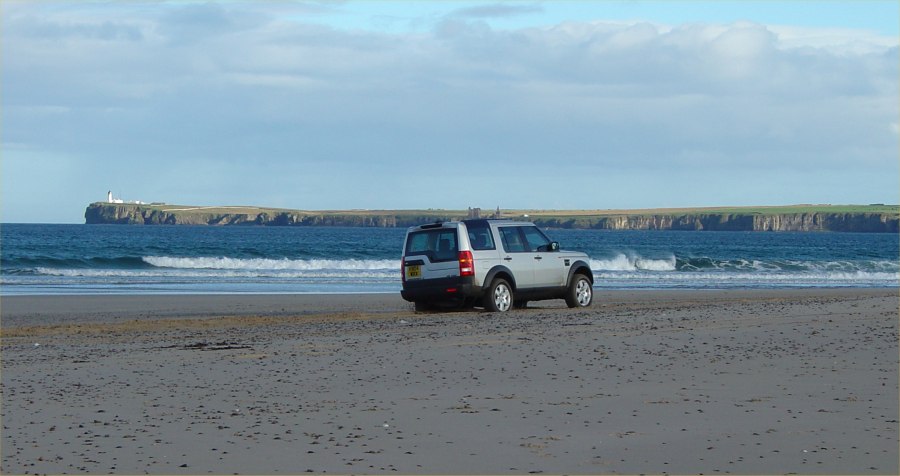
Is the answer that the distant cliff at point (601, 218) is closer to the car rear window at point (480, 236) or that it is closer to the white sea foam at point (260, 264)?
the white sea foam at point (260, 264)

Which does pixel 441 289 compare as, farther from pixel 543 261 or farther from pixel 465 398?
pixel 465 398

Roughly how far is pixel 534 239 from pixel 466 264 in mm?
1796

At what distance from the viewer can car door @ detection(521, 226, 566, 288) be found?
20.0 meters

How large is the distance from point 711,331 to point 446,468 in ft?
26.6

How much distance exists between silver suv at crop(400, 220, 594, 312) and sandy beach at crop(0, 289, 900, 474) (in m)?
3.15

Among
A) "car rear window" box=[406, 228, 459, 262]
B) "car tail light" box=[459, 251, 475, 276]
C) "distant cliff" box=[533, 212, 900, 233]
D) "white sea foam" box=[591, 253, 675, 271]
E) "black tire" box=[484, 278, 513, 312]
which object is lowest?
"white sea foam" box=[591, 253, 675, 271]

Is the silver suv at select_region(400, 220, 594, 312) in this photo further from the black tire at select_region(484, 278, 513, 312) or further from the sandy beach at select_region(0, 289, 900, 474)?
the sandy beach at select_region(0, 289, 900, 474)

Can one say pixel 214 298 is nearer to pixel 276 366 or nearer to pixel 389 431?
pixel 276 366

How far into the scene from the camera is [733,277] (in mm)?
42219

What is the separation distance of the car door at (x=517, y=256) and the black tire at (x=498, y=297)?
0.88 feet

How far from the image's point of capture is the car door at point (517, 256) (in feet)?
64.5

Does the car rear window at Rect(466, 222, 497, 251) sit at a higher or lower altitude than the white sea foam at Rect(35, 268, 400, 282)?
higher

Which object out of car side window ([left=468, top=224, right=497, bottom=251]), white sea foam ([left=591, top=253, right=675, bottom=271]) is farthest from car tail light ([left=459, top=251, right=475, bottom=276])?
white sea foam ([left=591, top=253, right=675, bottom=271])

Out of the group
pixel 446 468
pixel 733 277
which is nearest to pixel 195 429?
pixel 446 468
